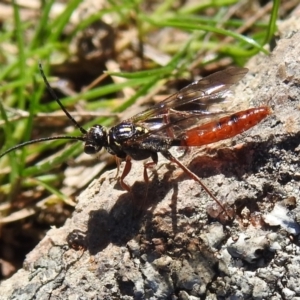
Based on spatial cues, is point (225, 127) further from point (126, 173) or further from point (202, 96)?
point (126, 173)

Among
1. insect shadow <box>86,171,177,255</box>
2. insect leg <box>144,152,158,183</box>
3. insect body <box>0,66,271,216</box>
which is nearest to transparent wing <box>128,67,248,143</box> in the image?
insect body <box>0,66,271,216</box>

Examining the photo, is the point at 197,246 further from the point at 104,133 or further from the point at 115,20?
the point at 115,20

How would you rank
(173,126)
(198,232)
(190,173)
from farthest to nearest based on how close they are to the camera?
1. (173,126)
2. (190,173)
3. (198,232)

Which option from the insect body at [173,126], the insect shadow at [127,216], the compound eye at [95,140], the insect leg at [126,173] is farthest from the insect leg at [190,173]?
the compound eye at [95,140]

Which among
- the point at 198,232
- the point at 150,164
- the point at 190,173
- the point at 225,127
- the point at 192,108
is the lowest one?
the point at 198,232

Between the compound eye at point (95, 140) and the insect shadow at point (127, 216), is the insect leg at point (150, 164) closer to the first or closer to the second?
the insect shadow at point (127, 216)

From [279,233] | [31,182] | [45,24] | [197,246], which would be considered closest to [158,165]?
[197,246]

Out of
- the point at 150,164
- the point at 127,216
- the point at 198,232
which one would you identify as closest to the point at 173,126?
the point at 150,164
